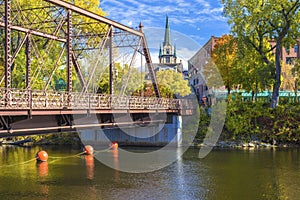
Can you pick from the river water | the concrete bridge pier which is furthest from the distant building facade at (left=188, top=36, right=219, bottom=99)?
the river water

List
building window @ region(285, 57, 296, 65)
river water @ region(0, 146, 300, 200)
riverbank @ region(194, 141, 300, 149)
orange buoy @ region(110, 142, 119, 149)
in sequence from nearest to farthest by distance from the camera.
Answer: river water @ region(0, 146, 300, 200)
orange buoy @ region(110, 142, 119, 149)
riverbank @ region(194, 141, 300, 149)
building window @ region(285, 57, 296, 65)

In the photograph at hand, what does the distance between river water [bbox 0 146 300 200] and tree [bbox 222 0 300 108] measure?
18.6 m

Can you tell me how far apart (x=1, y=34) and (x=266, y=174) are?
107ft

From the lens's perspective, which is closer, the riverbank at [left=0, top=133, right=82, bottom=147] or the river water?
the river water

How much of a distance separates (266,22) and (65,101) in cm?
3496

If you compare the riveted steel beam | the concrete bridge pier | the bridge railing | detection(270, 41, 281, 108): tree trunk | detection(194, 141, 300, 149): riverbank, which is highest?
the riveted steel beam

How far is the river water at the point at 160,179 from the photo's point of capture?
23906 millimetres

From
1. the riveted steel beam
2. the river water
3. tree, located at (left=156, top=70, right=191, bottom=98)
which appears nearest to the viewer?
the river water

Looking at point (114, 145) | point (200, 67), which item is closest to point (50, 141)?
point (114, 145)

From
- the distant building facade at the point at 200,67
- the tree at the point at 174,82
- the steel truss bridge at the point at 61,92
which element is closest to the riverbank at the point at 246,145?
the steel truss bridge at the point at 61,92

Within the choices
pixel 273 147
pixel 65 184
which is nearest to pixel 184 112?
pixel 273 147

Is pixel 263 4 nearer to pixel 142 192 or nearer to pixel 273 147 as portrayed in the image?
pixel 273 147

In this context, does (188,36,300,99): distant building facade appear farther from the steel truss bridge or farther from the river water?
the river water

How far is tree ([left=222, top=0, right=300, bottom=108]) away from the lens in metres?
50.1
